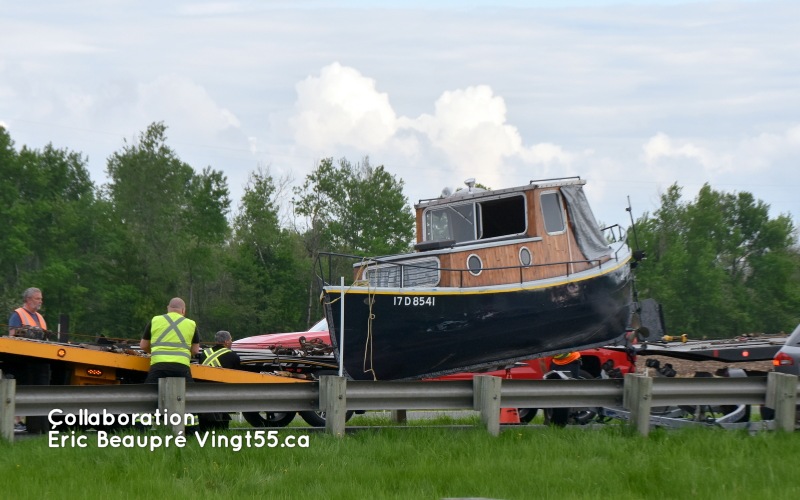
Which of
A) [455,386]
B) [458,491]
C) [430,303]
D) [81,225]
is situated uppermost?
[81,225]

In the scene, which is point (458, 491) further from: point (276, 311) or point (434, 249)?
point (276, 311)

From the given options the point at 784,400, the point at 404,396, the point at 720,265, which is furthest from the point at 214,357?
the point at 720,265

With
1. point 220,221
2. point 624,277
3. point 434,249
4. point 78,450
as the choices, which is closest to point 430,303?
point 434,249

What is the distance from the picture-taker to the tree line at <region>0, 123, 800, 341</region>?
63.4 metres

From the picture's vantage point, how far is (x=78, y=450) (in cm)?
1045

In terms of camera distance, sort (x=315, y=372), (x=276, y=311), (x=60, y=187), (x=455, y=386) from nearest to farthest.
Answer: (x=455, y=386)
(x=315, y=372)
(x=276, y=311)
(x=60, y=187)

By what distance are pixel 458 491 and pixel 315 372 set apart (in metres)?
7.33

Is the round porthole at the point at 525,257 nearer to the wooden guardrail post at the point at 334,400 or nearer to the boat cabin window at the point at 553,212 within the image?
the boat cabin window at the point at 553,212

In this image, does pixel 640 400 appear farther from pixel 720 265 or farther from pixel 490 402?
pixel 720 265

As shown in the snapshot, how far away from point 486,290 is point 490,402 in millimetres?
5625

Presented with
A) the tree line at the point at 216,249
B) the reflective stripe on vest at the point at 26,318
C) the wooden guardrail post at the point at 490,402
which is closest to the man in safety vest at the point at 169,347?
the reflective stripe on vest at the point at 26,318

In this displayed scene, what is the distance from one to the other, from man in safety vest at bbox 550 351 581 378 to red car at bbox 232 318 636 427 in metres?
0.24

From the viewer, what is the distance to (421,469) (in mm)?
10039

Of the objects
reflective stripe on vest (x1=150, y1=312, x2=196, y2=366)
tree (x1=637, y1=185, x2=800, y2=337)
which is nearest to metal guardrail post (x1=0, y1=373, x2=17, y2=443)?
reflective stripe on vest (x1=150, y1=312, x2=196, y2=366)
